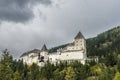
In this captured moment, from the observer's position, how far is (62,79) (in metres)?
137

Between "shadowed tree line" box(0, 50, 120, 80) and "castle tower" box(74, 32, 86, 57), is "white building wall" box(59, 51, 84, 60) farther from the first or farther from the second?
"shadowed tree line" box(0, 50, 120, 80)

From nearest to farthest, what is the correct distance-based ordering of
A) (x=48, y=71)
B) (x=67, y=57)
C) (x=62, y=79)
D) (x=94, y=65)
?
(x=62, y=79), (x=48, y=71), (x=94, y=65), (x=67, y=57)

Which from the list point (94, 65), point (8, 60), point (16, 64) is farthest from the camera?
point (16, 64)

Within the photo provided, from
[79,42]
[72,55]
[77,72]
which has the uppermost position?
[79,42]

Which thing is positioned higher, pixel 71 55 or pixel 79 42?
pixel 79 42

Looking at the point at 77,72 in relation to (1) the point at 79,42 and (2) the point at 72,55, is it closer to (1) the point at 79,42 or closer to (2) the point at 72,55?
(2) the point at 72,55

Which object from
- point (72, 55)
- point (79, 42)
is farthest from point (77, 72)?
point (79, 42)

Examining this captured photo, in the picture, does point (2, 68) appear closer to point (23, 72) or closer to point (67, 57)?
point (23, 72)

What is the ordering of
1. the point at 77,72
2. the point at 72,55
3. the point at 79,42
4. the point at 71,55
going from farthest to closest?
the point at 79,42 < the point at 71,55 < the point at 72,55 < the point at 77,72

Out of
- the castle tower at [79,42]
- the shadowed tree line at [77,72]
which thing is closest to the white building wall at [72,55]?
the castle tower at [79,42]

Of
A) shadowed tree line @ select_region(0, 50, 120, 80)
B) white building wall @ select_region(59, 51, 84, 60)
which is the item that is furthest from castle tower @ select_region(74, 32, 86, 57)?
shadowed tree line @ select_region(0, 50, 120, 80)

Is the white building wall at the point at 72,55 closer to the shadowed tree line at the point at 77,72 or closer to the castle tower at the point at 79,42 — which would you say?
the castle tower at the point at 79,42

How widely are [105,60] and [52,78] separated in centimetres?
3306

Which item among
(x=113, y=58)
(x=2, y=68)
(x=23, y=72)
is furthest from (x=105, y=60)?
(x=2, y=68)
